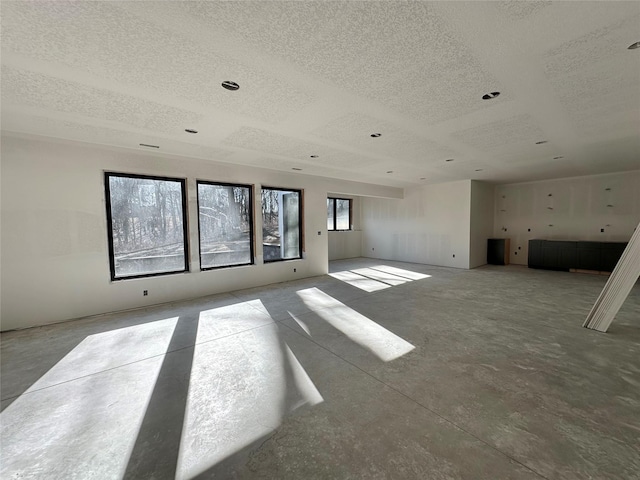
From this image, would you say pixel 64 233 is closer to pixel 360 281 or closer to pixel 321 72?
pixel 321 72

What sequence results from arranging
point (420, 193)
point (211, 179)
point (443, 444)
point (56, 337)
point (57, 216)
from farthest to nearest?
point (420, 193) < point (211, 179) < point (57, 216) < point (56, 337) < point (443, 444)

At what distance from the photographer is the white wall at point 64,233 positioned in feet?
12.2

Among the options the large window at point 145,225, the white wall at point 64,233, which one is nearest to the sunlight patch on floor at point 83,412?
the white wall at point 64,233

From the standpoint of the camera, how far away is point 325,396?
2217 mm

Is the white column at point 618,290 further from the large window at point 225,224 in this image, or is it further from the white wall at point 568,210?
the large window at point 225,224

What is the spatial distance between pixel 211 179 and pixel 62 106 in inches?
105

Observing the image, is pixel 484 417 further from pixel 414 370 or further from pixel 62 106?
pixel 62 106

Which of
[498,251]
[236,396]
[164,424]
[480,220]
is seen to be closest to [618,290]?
[236,396]

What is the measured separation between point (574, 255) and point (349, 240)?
22.5 feet

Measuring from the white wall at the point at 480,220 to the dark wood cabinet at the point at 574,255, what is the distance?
1.26 m

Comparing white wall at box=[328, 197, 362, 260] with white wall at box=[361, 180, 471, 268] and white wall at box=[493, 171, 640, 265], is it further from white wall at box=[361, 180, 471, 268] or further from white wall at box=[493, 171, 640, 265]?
white wall at box=[493, 171, 640, 265]

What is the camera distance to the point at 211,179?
544 cm

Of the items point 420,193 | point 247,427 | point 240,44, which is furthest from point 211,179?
point 420,193

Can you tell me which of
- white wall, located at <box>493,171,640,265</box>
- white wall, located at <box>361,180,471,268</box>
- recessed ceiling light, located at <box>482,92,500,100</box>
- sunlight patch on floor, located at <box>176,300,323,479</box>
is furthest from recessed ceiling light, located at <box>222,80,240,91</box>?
white wall, located at <box>493,171,640,265</box>
